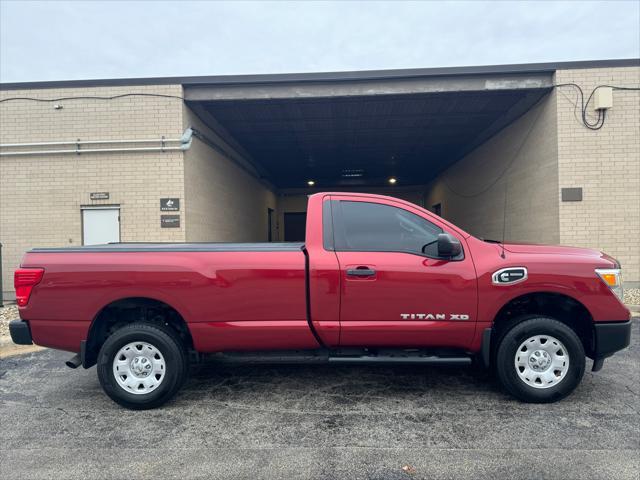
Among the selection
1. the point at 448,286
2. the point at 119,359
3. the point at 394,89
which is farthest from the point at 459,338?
the point at 394,89

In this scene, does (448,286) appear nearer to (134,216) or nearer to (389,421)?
(389,421)

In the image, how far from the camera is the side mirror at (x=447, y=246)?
3.42 metres

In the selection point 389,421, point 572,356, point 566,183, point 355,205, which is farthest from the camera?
point 566,183

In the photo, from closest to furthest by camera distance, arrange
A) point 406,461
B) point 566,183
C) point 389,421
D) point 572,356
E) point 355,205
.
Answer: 1. point 406,461
2. point 389,421
3. point 572,356
4. point 355,205
5. point 566,183

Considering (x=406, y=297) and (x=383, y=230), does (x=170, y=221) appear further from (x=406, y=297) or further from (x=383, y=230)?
(x=406, y=297)

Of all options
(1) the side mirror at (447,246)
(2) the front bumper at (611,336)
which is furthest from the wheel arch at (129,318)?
(2) the front bumper at (611,336)

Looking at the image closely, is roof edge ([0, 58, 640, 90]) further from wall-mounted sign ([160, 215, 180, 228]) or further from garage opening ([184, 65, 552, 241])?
→ wall-mounted sign ([160, 215, 180, 228])

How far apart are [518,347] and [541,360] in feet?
0.83

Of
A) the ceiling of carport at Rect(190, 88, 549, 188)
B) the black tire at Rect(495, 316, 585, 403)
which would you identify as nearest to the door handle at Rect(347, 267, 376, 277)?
the black tire at Rect(495, 316, 585, 403)

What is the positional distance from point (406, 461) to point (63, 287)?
A: 3293mm

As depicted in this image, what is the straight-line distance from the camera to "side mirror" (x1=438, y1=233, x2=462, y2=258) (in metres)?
3.42

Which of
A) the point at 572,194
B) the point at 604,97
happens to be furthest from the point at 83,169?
the point at 604,97

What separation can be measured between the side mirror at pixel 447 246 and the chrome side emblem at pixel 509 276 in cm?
42

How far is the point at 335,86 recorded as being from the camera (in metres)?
9.12
